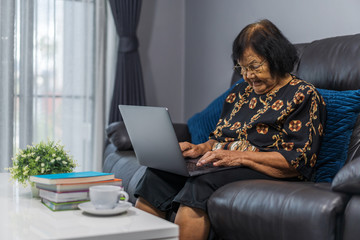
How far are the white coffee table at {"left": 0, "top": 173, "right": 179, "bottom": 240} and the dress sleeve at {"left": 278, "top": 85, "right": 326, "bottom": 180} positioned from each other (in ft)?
2.26

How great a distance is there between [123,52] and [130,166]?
1.58 metres

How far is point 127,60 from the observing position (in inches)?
153

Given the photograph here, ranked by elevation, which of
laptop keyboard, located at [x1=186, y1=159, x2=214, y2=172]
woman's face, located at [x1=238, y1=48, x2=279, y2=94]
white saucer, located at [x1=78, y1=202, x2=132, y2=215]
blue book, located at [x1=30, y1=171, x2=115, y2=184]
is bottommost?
white saucer, located at [x1=78, y1=202, x2=132, y2=215]

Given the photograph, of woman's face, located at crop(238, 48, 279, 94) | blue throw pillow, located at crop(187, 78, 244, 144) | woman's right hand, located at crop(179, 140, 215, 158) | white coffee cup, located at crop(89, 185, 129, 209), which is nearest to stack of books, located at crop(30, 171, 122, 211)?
white coffee cup, located at crop(89, 185, 129, 209)

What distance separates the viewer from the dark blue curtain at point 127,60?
3852 millimetres

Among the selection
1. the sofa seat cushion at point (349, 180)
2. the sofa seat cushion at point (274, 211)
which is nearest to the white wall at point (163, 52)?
the sofa seat cushion at point (274, 211)

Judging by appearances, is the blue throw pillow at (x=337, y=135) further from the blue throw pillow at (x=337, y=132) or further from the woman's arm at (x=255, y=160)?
the woman's arm at (x=255, y=160)

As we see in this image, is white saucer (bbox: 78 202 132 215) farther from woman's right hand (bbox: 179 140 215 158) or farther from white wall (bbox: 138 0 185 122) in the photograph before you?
white wall (bbox: 138 0 185 122)

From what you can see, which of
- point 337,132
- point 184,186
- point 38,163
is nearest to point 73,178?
point 38,163

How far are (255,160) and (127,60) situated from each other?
2261 mm

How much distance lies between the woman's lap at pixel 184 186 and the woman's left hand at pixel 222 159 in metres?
0.03

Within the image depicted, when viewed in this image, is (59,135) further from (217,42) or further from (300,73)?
(300,73)

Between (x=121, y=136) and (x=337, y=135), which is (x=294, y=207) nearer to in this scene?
(x=337, y=135)

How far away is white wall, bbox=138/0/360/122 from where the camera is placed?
3285mm
